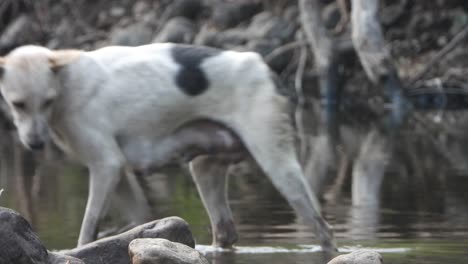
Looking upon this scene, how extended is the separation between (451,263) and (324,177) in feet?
21.9

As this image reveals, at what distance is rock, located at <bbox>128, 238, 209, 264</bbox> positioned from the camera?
6.26 meters

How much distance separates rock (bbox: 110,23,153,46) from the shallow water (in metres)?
17.0

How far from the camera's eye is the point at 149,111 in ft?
28.1

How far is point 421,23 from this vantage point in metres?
28.8

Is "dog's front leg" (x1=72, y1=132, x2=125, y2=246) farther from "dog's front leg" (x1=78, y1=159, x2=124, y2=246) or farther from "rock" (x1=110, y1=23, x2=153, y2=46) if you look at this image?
"rock" (x1=110, y1=23, x2=153, y2=46)

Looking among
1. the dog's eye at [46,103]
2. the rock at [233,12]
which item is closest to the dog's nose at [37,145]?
the dog's eye at [46,103]

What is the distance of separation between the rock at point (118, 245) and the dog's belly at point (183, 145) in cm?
140

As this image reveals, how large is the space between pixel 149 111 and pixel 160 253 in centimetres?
243

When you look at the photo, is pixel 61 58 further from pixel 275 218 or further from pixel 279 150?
pixel 275 218

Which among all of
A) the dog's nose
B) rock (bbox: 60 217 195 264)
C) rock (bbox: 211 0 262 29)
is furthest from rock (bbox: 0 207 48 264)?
rock (bbox: 211 0 262 29)

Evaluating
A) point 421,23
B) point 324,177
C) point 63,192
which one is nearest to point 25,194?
point 63,192

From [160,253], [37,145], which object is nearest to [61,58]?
[37,145]

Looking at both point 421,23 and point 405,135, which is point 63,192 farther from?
point 421,23

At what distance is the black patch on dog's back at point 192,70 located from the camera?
857 centimetres
